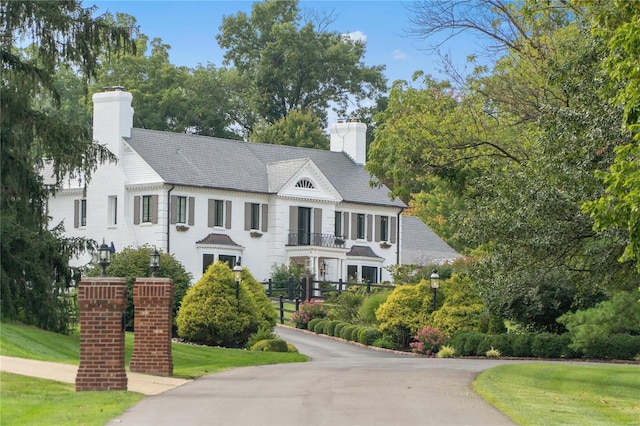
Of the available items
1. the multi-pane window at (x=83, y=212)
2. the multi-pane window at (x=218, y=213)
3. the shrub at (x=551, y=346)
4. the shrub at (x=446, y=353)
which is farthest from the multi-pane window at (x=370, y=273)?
the shrub at (x=551, y=346)

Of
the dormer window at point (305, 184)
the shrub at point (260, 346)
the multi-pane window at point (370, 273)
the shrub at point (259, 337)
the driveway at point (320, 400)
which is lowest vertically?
the shrub at point (260, 346)

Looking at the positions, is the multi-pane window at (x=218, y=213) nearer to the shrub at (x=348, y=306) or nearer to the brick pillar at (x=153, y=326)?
the shrub at (x=348, y=306)

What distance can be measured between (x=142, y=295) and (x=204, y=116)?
6319cm

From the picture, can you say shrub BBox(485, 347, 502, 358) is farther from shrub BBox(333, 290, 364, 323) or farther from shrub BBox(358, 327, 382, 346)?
shrub BBox(333, 290, 364, 323)

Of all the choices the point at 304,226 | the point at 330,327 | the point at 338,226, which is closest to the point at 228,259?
the point at 304,226

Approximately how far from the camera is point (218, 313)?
3850 centimetres

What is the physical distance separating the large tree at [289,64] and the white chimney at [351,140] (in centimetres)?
1370

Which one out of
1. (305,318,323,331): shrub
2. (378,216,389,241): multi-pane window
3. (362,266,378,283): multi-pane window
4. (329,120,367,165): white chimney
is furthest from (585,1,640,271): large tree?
(329,120,367,165): white chimney

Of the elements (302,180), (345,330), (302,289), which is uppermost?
(302,180)

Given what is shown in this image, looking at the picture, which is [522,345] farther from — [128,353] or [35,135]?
[35,135]

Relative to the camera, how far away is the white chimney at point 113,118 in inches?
2377

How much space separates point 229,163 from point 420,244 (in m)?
14.5

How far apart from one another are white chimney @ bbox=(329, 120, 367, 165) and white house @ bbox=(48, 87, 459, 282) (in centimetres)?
18

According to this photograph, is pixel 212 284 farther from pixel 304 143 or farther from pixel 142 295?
pixel 304 143
